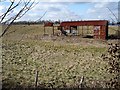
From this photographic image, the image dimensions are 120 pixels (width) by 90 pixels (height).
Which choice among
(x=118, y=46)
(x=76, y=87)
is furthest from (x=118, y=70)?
(x=76, y=87)

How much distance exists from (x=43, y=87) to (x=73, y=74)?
3.65 meters

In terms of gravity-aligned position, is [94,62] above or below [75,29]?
above

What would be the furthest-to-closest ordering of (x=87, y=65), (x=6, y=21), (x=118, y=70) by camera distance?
1. (x=87, y=65)
2. (x=118, y=70)
3. (x=6, y=21)

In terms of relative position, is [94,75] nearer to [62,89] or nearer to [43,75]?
[43,75]

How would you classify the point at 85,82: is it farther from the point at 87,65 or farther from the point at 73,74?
the point at 87,65

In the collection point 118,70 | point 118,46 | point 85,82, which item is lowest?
point 85,82

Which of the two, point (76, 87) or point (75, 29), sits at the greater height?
point (76, 87)

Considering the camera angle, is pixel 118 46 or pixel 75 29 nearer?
pixel 118 46

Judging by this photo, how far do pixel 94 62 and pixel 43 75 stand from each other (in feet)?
20.3

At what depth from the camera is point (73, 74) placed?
610 inches

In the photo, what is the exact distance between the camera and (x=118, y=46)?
5363mm

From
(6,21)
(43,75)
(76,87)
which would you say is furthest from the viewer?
(43,75)

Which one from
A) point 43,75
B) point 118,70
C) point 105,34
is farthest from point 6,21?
point 105,34

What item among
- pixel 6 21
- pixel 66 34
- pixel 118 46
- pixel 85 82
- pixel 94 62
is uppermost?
pixel 6 21
